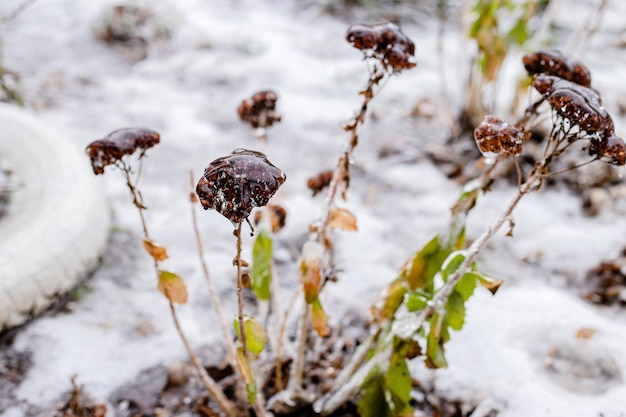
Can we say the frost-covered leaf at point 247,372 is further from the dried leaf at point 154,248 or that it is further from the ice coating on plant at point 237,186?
the ice coating on plant at point 237,186

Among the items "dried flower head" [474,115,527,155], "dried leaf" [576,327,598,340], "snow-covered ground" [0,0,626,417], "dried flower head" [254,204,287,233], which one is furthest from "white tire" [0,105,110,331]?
"dried leaf" [576,327,598,340]

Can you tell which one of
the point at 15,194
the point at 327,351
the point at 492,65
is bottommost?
the point at 327,351

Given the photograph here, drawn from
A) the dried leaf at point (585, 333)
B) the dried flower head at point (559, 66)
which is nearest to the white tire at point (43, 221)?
the dried flower head at point (559, 66)

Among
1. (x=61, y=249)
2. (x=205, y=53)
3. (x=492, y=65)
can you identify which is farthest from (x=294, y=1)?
(x=61, y=249)

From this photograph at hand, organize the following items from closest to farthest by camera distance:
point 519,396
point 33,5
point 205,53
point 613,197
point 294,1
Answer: point 519,396 < point 613,197 < point 205,53 < point 33,5 < point 294,1

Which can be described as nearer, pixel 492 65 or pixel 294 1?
pixel 492 65

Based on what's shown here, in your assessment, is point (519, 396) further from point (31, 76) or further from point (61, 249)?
point (31, 76)

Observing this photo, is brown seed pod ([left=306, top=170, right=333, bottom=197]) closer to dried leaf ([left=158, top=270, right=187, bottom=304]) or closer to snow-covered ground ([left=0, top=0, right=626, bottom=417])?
dried leaf ([left=158, top=270, right=187, bottom=304])

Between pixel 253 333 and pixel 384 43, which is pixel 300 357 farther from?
pixel 384 43
